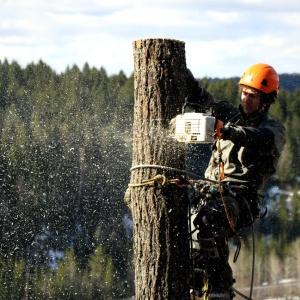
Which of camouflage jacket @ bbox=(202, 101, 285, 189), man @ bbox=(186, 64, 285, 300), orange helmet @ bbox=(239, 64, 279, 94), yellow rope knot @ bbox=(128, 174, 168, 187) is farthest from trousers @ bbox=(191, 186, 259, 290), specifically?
orange helmet @ bbox=(239, 64, 279, 94)

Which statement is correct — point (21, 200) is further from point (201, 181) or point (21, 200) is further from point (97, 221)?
point (201, 181)

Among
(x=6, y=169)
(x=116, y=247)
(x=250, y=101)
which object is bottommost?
(x=116, y=247)

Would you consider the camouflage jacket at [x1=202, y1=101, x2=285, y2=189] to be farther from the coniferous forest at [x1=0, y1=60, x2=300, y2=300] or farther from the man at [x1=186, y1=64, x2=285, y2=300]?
the coniferous forest at [x1=0, y1=60, x2=300, y2=300]

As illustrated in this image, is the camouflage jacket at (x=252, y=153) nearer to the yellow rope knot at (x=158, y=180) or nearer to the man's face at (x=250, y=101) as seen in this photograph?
the man's face at (x=250, y=101)

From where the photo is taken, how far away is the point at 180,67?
7066mm

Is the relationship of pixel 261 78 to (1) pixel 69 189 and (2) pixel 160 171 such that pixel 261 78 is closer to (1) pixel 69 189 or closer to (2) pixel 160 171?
(2) pixel 160 171

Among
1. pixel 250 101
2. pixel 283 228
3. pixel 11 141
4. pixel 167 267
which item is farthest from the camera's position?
pixel 283 228

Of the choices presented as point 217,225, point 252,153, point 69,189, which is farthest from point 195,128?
point 69,189

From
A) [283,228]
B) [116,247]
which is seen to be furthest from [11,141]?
[283,228]

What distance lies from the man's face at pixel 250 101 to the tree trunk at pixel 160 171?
118cm

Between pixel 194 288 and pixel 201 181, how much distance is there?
943 mm

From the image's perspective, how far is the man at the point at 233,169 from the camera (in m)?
7.55

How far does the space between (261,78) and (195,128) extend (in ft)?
4.94

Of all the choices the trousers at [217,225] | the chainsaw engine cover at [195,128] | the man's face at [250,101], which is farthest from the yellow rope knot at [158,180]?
the man's face at [250,101]
